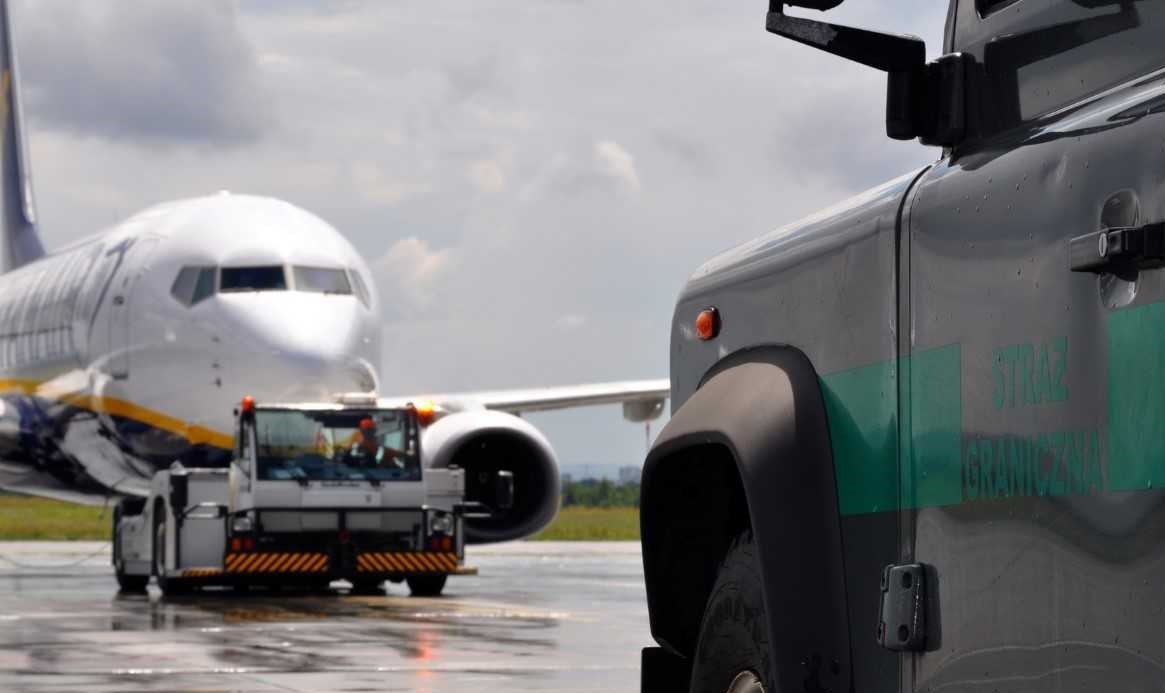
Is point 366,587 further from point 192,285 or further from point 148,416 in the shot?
point 192,285

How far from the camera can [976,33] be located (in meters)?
3.36

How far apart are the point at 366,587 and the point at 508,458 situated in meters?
1.96

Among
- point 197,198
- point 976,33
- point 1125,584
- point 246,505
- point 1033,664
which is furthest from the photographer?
point 197,198

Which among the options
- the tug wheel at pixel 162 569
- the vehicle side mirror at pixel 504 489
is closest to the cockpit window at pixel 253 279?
the tug wheel at pixel 162 569

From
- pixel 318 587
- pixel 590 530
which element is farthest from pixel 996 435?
pixel 590 530

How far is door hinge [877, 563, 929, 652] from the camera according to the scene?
129 inches

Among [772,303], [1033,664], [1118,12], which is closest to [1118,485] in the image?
[1033,664]

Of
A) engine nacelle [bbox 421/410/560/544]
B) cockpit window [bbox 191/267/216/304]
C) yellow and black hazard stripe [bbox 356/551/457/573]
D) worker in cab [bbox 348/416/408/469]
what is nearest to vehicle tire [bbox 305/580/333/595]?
yellow and black hazard stripe [bbox 356/551/457/573]

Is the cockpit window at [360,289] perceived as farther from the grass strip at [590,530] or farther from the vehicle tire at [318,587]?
the grass strip at [590,530]

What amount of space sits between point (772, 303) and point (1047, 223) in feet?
3.80

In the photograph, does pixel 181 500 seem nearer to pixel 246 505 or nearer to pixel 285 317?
pixel 246 505

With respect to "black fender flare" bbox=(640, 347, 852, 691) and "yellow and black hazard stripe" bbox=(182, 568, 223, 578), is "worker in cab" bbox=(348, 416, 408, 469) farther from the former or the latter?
"black fender flare" bbox=(640, 347, 852, 691)

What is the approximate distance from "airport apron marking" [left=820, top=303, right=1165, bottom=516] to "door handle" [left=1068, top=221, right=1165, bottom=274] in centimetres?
6

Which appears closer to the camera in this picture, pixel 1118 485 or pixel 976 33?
pixel 1118 485
